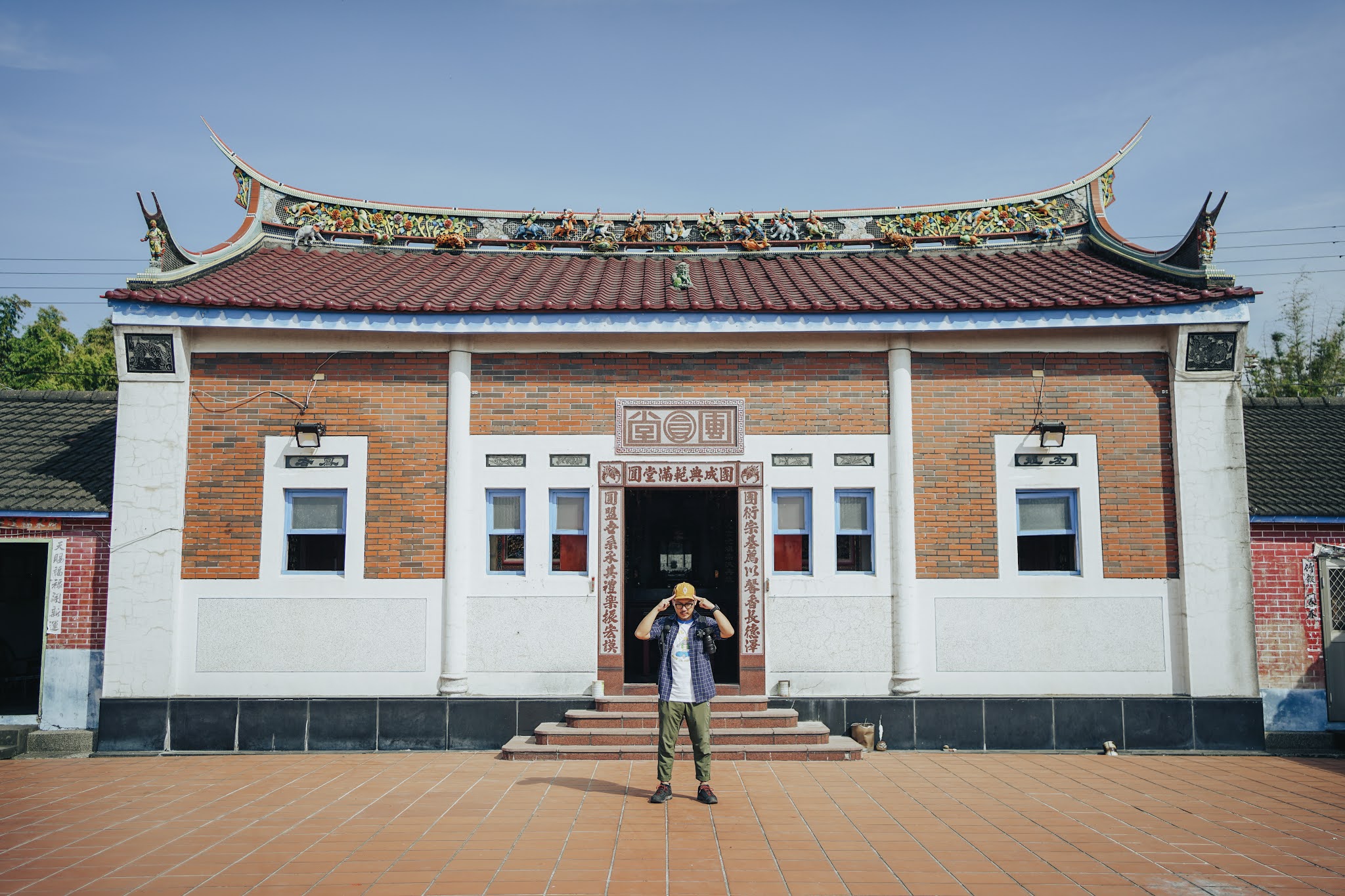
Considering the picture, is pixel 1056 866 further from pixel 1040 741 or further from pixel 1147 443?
pixel 1147 443

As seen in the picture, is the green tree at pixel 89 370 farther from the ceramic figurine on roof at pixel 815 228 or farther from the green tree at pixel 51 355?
the ceramic figurine on roof at pixel 815 228

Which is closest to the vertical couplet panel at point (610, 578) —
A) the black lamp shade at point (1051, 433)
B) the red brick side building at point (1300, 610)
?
the black lamp shade at point (1051, 433)

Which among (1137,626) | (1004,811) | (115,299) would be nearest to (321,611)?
(115,299)

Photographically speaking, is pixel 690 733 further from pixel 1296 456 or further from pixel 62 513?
pixel 1296 456

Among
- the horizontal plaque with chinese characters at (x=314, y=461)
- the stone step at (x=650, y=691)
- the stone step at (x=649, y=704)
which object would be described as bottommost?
the stone step at (x=649, y=704)

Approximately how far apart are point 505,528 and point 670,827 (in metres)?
4.37

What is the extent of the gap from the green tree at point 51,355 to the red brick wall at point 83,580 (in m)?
18.3

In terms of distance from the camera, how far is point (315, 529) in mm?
10281

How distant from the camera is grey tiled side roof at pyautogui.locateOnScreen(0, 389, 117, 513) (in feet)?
33.7

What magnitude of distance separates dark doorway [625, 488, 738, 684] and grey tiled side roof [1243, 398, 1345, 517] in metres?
6.12

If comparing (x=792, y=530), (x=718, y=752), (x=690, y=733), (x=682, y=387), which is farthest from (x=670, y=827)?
(x=682, y=387)

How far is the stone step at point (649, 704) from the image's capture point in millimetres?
9836

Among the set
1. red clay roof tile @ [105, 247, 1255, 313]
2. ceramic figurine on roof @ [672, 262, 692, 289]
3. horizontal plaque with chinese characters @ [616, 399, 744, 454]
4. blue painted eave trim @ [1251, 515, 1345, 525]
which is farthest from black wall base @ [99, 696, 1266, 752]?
ceramic figurine on roof @ [672, 262, 692, 289]

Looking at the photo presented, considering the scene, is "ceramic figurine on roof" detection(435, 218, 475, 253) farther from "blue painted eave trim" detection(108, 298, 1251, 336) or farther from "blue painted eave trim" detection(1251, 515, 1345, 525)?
"blue painted eave trim" detection(1251, 515, 1345, 525)
